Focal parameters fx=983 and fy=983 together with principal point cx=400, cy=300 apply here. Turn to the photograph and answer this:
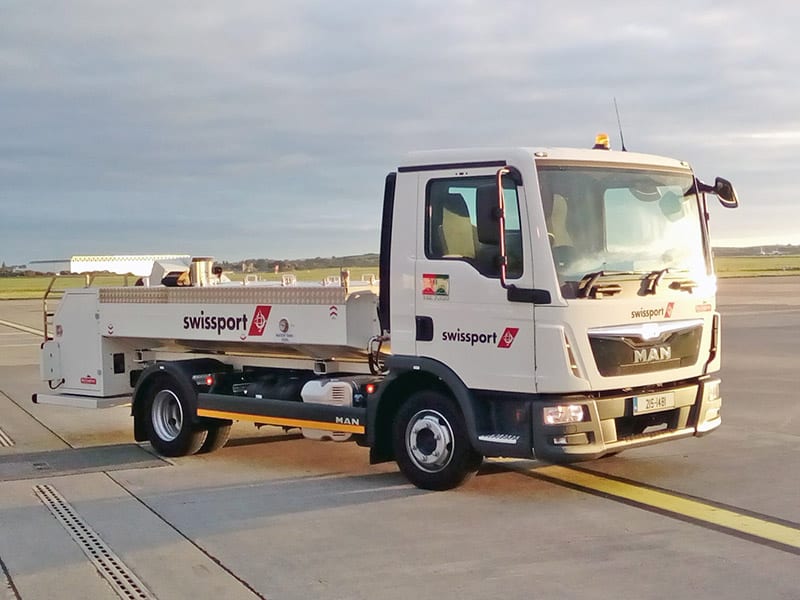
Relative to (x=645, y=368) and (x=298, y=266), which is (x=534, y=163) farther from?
(x=298, y=266)

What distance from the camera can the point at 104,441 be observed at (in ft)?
36.8

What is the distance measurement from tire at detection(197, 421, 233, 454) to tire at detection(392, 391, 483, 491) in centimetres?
257

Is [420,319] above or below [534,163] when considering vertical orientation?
below

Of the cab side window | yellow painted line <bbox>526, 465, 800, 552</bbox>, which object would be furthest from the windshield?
yellow painted line <bbox>526, 465, 800, 552</bbox>

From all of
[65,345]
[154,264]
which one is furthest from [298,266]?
[65,345]

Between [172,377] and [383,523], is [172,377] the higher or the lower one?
the higher one

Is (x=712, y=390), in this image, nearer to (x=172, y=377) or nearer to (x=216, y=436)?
(x=216, y=436)

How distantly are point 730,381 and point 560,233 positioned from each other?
9.03 meters

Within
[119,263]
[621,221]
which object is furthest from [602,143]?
[119,263]

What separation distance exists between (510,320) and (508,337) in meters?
0.13

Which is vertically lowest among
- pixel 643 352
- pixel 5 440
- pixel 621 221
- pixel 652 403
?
pixel 5 440

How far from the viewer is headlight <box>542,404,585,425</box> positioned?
7.38m

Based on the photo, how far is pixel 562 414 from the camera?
291 inches

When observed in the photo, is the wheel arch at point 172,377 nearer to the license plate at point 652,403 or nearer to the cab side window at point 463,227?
the cab side window at point 463,227
